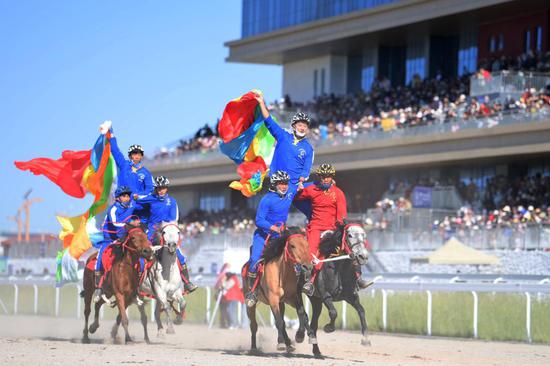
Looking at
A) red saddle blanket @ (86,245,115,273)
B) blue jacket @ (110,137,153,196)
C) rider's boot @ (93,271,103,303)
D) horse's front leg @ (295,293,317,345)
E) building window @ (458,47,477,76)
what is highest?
building window @ (458,47,477,76)

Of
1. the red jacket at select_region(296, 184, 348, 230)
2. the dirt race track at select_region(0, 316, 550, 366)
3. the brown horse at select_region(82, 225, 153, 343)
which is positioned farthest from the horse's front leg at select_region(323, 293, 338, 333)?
the brown horse at select_region(82, 225, 153, 343)

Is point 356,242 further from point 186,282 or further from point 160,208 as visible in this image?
point 160,208

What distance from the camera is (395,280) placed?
3130cm

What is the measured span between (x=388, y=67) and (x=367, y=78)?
1.85 metres

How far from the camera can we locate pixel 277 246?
17.4m

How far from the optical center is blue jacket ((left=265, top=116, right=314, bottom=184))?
18359mm

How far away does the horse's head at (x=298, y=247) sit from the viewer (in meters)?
16.7

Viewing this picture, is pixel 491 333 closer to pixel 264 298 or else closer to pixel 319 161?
pixel 264 298

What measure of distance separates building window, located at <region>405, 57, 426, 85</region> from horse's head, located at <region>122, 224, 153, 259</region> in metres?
38.4

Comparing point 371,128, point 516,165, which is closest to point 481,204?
point 516,165

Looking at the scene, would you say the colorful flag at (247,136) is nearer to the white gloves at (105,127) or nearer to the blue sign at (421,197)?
the white gloves at (105,127)

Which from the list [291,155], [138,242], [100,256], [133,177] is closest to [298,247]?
[291,155]

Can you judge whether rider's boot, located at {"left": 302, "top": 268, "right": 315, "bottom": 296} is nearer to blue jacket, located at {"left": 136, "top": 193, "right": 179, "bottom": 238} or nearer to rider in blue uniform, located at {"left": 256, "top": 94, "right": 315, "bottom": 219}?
rider in blue uniform, located at {"left": 256, "top": 94, "right": 315, "bottom": 219}

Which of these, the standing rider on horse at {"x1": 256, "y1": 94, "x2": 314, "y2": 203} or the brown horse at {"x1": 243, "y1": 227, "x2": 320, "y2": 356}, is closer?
the brown horse at {"x1": 243, "y1": 227, "x2": 320, "y2": 356}
